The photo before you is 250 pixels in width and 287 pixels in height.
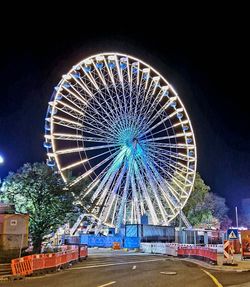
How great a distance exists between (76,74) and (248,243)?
2374 cm

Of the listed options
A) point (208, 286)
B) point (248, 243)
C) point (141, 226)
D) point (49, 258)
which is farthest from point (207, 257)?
point (141, 226)

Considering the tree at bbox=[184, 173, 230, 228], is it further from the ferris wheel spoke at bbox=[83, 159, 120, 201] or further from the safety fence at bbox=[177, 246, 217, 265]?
the safety fence at bbox=[177, 246, 217, 265]

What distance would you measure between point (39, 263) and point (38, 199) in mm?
10602

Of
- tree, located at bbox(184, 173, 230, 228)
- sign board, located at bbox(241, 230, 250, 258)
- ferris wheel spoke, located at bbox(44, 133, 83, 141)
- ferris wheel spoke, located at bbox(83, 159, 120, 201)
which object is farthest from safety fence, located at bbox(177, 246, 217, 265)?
tree, located at bbox(184, 173, 230, 228)

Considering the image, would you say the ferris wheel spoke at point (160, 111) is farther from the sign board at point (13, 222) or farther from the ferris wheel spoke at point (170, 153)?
the sign board at point (13, 222)

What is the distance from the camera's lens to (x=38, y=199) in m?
28.3

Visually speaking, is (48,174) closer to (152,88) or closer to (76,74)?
(76,74)

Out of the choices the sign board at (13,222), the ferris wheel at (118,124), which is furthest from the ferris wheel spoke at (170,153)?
the sign board at (13,222)

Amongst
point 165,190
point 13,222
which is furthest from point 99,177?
point 13,222

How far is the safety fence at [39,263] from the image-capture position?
1667 centimetres

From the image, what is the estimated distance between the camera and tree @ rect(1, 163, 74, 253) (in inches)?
1103

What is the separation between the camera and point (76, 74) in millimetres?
41750

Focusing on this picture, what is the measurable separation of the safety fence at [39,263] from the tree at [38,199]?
18.2ft

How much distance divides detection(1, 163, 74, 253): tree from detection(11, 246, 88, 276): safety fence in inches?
218
